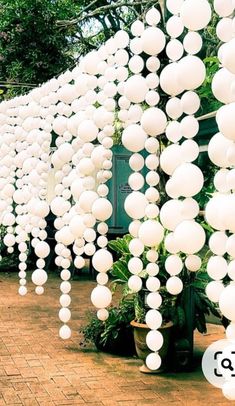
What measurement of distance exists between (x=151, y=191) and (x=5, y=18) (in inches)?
343

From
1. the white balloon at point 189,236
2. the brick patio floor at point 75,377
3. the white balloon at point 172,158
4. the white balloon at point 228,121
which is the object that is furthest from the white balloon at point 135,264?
the brick patio floor at point 75,377

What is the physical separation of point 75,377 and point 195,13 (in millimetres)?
3267

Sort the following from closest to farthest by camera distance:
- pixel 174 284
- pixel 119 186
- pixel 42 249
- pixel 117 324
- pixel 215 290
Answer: pixel 215 290
pixel 174 284
pixel 42 249
pixel 117 324
pixel 119 186

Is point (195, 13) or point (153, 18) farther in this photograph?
point (153, 18)

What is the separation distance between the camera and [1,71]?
10.6 metres

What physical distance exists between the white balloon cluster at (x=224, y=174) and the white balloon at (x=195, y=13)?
37mm

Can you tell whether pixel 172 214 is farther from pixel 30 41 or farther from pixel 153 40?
pixel 30 41

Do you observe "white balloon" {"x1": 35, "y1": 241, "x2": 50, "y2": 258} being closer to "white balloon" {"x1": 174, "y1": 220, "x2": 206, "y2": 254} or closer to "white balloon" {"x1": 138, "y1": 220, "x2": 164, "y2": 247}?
"white balloon" {"x1": 138, "y1": 220, "x2": 164, "y2": 247}

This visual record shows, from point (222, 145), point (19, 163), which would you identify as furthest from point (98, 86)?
point (222, 145)

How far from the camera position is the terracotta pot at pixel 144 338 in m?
4.53

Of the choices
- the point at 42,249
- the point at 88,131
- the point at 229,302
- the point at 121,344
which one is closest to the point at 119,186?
the point at 121,344

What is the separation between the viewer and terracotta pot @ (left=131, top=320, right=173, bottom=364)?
14.9 ft

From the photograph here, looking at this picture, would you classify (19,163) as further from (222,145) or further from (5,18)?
(5,18)

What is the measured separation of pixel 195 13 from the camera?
5.73ft
